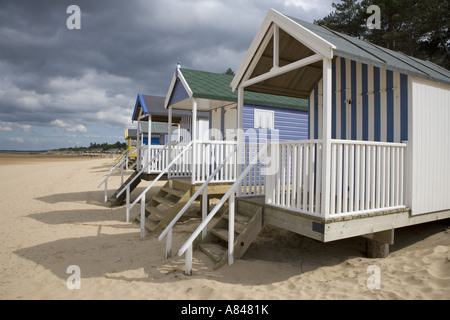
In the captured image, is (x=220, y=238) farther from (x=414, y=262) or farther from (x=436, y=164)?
(x=436, y=164)

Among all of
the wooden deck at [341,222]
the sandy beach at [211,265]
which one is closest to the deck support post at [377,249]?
the sandy beach at [211,265]

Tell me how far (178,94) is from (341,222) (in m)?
7.32

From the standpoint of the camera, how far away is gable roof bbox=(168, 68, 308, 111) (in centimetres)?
928

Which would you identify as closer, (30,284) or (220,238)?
(30,284)

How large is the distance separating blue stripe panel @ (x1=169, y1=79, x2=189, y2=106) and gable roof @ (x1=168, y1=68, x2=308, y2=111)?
1.04ft

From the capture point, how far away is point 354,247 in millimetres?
5949

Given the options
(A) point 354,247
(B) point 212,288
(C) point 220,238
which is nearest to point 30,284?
(B) point 212,288

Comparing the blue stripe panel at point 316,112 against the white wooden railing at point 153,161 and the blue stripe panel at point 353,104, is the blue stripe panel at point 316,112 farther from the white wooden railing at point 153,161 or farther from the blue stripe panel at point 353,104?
the white wooden railing at point 153,161

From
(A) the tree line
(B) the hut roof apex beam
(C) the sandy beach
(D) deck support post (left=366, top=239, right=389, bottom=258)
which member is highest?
(A) the tree line

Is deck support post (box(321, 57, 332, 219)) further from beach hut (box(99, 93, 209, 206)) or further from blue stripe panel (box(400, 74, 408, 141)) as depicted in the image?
beach hut (box(99, 93, 209, 206))

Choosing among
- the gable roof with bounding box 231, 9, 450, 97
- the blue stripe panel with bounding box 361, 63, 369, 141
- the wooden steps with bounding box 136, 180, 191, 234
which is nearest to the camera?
the gable roof with bounding box 231, 9, 450, 97

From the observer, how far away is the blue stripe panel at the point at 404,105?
17.8 feet

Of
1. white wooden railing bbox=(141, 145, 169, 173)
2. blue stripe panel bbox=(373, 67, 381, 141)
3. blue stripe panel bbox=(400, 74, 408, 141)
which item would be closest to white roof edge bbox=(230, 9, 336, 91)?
blue stripe panel bbox=(400, 74, 408, 141)
